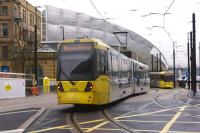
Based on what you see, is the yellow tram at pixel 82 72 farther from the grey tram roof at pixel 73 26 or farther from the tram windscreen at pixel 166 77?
the grey tram roof at pixel 73 26

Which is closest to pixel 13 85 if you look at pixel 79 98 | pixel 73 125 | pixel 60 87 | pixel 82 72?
pixel 60 87

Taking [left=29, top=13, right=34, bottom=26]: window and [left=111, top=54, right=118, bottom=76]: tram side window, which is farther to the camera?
[left=29, top=13, right=34, bottom=26]: window

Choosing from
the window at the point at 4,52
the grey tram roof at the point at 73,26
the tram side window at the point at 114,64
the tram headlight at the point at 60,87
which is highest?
the grey tram roof at the point at 73,26

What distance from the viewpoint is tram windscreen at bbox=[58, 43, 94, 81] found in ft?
74.7

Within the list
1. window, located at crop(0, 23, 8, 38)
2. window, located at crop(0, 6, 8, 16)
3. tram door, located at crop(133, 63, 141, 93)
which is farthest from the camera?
window, located at crop(0, 23, 8, 38)

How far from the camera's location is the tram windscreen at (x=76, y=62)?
22.8 meters

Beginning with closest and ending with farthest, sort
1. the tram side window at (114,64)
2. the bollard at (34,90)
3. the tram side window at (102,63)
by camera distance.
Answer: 1. the tram side window at (102,63)
2. the tram side window at (114,64)
3. the bollard at (34,90)

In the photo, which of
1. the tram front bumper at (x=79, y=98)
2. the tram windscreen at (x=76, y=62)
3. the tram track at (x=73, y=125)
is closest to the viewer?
the tram track at (x=73, y=125)

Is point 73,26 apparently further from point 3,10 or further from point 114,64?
point 114,64

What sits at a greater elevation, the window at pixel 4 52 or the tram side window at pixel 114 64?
the window at pixel 4 52

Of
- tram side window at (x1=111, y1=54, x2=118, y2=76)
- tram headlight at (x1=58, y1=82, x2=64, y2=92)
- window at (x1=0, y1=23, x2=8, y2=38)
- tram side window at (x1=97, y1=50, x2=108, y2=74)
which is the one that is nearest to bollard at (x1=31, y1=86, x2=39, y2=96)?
tram side window at (x1=111, y1=54, x2=118, y2=76)

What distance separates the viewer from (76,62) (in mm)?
22922

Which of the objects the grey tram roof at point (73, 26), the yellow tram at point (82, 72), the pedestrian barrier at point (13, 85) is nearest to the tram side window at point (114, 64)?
the yellow tram at point (82, 72)

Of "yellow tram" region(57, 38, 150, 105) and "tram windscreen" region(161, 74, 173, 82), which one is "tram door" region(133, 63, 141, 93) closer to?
"yellow tram" region(57, 38, 150, 105)
